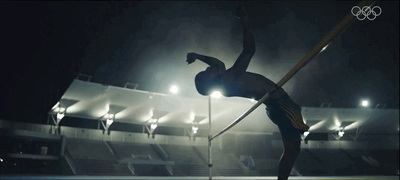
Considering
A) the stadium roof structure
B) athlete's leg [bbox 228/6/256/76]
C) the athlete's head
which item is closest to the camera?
athlete's leg [bbox 228/6/256/76]

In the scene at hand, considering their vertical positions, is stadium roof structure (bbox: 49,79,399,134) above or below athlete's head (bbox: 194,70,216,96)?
above

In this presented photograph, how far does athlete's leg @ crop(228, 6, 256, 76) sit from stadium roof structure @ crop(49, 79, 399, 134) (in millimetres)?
19062

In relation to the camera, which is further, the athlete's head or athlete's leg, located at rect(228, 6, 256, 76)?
the athlete's head

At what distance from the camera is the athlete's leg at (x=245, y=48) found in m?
3.67

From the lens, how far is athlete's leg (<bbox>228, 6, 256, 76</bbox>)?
3672mm

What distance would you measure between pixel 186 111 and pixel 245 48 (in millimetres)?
25303

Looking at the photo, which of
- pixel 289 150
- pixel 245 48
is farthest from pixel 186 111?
pixel 245 48

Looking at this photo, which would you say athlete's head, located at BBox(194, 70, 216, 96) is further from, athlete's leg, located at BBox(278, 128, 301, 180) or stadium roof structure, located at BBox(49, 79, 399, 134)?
stadium roof structure, located at BBox(49, 79, 399, 134)

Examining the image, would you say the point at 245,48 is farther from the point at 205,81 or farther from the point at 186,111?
the point at 186,111

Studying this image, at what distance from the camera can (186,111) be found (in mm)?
28750

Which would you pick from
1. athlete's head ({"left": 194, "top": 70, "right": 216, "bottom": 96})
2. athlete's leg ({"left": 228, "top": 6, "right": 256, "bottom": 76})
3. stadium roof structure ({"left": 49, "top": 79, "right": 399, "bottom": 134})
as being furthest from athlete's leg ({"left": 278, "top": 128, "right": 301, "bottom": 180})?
stadium roof structure ({"left": 49, "top": 79, "right": 399, "bottom": 134})

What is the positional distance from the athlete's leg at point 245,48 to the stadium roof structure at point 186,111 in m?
19.1

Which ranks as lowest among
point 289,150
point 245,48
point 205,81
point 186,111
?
point 289,150

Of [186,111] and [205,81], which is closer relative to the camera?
[205,81]
